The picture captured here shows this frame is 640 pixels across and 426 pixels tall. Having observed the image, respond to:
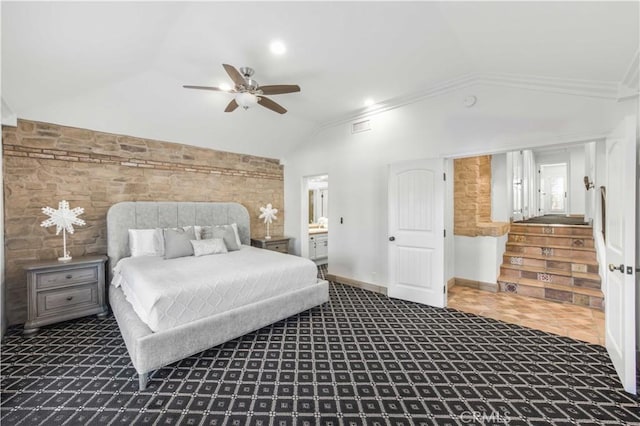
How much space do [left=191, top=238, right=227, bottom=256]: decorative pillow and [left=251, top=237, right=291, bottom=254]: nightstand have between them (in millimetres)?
1400

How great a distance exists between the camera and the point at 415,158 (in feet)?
13.4

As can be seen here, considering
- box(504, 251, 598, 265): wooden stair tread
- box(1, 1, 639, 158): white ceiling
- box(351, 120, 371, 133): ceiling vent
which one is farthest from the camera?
box(351, 120, 371, 133): ceiling vent

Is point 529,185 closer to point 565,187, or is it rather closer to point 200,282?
point 565,187

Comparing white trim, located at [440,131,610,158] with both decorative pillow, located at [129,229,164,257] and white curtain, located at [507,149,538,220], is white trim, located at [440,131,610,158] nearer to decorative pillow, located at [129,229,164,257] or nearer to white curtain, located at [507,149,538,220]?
white curtain, located at [507,149,538,220]

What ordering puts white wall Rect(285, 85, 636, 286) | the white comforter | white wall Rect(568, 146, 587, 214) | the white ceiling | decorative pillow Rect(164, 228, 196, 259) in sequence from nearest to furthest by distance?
the white ceiling → the white comforter → white wall Rect(285, 85, 636, 286) → decorative pillow Rect(164, 228, 196, 259) → white wall Rect(568, 146, 587, 214)

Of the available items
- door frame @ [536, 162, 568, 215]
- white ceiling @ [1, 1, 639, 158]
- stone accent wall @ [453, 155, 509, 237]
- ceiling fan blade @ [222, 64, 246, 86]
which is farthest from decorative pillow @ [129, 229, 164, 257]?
door frame @ [536, 162, 568, 215]

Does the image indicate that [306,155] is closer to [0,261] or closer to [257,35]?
[257,35]

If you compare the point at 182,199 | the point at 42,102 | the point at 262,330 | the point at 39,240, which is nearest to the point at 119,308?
the point at 262,330

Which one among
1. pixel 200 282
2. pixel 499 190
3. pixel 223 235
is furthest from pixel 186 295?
pixel 499 190

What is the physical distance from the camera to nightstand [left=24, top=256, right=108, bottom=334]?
3.01 m

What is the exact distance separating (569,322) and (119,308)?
525 cm

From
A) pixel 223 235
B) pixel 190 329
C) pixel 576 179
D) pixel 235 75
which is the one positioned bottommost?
pixel 190 329

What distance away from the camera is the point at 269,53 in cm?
301

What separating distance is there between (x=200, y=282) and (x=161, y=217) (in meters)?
2.28
